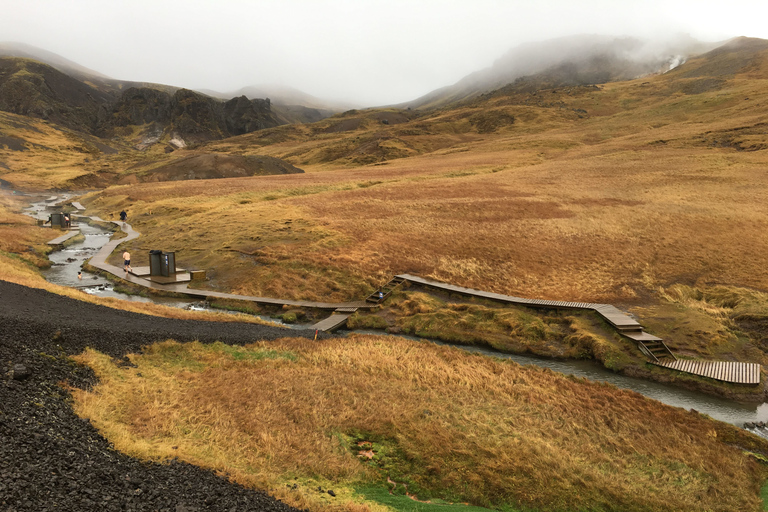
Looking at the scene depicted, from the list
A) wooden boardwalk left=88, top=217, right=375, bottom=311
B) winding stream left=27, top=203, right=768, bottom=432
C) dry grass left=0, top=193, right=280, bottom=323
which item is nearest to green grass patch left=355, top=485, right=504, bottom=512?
winding stream left=27, top=203, right=768, bottom=432

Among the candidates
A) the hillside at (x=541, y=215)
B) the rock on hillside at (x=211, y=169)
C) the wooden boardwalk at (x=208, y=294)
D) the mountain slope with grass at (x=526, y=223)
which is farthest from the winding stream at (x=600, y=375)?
the rock on hillside at (x=211, y=169)

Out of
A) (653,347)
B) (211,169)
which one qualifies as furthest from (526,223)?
(211,169)

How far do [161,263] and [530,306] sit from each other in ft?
91.9

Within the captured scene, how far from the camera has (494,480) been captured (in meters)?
12.5

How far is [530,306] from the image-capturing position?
29891mm

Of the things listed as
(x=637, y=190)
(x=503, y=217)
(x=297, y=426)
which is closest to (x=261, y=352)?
(x=297, y=426)

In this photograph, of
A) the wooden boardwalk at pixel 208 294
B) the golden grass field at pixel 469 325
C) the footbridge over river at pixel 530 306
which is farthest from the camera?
the wooden boardwalk at pixel 208 294

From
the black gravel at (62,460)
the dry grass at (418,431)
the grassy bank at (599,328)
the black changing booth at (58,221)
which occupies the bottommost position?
the black changing booth at (58,221)

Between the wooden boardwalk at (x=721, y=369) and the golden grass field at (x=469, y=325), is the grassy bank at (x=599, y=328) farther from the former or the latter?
the wooden boardwalk at (x=721, y=369)

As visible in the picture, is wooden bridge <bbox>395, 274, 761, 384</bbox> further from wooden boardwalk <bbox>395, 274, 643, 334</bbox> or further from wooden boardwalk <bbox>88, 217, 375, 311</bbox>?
wooden boardwalk <bbox>88, 217, 375, 311</bbox>

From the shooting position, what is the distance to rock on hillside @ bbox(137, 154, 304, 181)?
336 ft

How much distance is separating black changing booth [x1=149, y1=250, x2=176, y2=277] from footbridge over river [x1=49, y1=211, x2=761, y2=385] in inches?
46.3

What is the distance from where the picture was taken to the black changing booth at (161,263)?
35469 mm

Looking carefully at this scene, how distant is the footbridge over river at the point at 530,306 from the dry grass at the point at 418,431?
5.34 m
